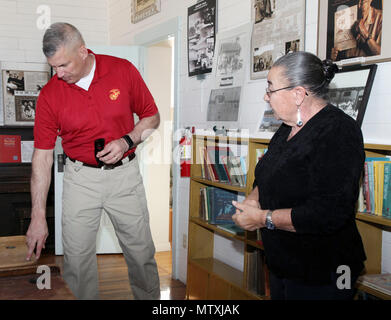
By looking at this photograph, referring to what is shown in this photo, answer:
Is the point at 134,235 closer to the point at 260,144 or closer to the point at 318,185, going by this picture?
the point at 260,144

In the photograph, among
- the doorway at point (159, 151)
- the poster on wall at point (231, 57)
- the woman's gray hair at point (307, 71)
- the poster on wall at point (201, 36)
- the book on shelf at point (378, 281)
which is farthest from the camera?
the doorway at point (159, 151)

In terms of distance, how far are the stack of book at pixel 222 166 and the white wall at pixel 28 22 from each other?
3.22 meters

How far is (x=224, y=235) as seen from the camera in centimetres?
334

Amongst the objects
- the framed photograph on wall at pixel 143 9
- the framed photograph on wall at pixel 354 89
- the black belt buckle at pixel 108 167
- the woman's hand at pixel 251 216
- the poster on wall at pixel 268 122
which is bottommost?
the woman's hand at pixel 251 216

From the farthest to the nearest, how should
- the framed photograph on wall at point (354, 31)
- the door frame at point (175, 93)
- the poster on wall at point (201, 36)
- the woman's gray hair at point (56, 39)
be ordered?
the door frame at point (175, 93) < the poster on wall at point (201, 36) < the woman's gray hair at point (56, 39) < the framed photograph on wall at point (354, 31)

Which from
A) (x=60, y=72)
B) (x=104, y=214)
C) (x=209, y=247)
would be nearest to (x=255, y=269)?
(x=209, y=247)

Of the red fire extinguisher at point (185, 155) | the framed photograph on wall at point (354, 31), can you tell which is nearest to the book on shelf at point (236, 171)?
the red fire extinguisher at point (185, 155)

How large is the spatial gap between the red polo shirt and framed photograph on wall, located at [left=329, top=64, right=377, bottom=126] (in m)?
1.23

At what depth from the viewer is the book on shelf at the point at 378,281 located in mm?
1896

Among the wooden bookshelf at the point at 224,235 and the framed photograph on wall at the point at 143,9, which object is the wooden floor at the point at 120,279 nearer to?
the wooden bookshelf at the point at 224,235

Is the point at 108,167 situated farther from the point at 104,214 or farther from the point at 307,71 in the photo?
the point at 104,214

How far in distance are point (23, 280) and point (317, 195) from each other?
994mm

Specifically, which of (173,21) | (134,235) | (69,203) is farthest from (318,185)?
(173,21)

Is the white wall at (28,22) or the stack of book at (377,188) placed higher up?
the white wall at (28,22)
